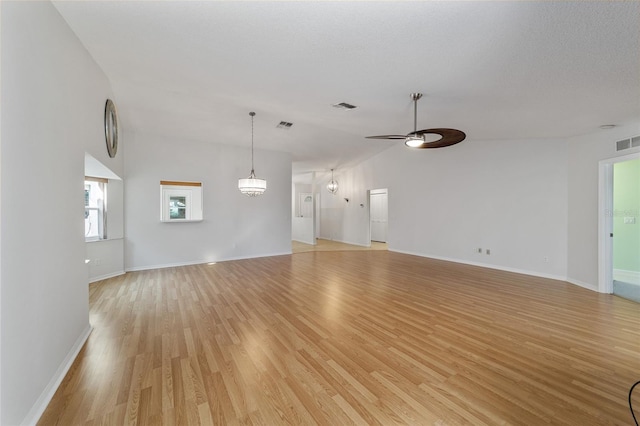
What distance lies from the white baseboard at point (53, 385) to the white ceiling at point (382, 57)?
3070mm

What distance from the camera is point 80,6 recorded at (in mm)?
2141

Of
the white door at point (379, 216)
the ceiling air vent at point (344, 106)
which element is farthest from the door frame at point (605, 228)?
the white door at point (379, 216)

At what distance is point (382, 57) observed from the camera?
103 inches

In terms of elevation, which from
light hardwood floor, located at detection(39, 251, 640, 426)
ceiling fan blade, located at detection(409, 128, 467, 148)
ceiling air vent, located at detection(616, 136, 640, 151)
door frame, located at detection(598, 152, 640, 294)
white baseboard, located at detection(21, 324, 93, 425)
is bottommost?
light hardwood floor, located at detection(39, 251, 640, 426)

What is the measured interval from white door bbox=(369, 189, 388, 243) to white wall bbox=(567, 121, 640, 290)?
6.59 m

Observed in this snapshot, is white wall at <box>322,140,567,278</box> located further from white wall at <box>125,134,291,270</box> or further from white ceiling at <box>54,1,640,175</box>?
white wall at <box>125,134,291,270</box>

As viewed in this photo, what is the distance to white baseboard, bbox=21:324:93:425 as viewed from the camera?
1.69 meters

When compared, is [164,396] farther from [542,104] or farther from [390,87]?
[542,104]

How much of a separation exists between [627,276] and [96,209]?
11.0 meters

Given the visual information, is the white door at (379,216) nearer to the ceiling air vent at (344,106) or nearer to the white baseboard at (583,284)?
the white baseboard at (583,284)

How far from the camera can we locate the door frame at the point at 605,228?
4.31 m

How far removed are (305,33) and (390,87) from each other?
1520 mm

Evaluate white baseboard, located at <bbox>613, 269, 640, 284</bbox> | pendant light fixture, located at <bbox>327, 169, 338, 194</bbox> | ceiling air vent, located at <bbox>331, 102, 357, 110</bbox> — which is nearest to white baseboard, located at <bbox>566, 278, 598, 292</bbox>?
white baseboard, located at <bbox>613, 269, 640, 284</bbox>

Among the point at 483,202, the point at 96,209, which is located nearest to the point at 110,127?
the point at 96,209
